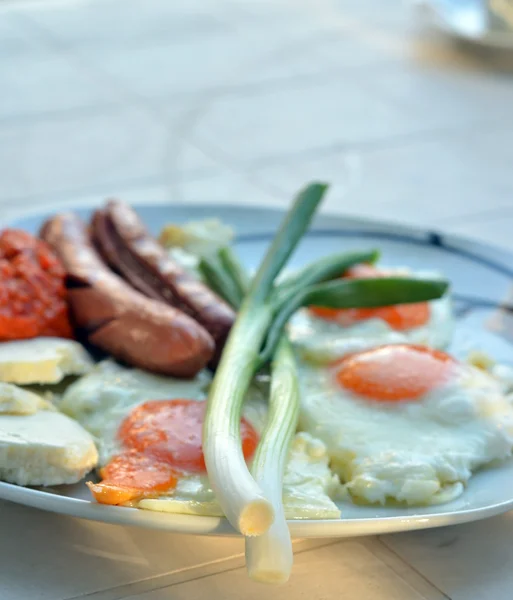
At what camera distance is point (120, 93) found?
4289 mm

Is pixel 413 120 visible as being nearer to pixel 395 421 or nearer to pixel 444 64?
pixel 444 64

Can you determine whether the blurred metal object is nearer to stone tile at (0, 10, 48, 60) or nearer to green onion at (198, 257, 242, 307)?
stone tile at (0, 10, 48, 60)

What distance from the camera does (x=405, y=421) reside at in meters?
1.64

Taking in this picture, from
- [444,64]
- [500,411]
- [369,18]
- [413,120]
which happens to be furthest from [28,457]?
[369,18]

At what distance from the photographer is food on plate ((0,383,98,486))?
4.77 ft

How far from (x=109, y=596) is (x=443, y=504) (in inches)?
19.3

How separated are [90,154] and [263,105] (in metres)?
0.89

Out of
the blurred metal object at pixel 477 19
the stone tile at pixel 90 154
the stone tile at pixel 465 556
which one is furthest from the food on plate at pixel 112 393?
the blurred metal object at pixel 477 19

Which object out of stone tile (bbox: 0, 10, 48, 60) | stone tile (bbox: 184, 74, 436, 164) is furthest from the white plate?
stone tile (bbox: 0, 10, 48, 60)

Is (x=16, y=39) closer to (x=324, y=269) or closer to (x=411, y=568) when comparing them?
(x=324, y=269)

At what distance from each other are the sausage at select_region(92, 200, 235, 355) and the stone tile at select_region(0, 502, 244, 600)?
0.45 m

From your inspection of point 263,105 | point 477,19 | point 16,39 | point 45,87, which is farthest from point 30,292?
point 477,19

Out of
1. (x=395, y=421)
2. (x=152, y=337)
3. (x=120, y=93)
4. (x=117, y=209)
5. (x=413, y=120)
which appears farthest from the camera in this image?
(x=120, y=93)

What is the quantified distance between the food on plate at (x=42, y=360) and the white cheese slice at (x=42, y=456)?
191 mm
